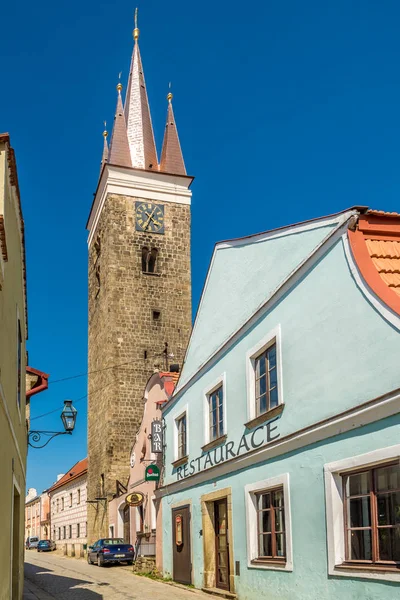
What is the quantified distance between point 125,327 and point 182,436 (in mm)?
22208

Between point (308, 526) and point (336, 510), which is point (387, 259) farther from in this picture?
point (308, 526)

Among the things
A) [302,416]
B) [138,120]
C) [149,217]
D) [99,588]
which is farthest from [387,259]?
[138,120]

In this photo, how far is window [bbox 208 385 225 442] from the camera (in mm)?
15172

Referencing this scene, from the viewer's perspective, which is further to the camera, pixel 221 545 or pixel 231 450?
pixel 221 545

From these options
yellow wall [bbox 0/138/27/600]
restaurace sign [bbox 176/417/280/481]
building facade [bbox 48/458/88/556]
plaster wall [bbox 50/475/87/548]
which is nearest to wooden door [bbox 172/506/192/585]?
restaurace sign [bbox 176/417/280/481]

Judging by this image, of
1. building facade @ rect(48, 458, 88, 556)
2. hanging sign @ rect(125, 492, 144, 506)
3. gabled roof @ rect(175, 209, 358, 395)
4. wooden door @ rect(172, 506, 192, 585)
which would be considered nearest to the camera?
gabled roof @ rect(175, 209, 358, 395)

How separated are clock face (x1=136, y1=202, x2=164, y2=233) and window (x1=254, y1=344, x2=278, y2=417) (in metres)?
30.0

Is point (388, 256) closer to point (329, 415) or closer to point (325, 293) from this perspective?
point (325, 293)

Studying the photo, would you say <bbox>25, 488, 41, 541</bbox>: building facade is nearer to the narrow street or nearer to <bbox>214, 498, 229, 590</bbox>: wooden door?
the narrow street

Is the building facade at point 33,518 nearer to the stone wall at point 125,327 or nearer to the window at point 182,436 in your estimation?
the stone wall at point 125,327

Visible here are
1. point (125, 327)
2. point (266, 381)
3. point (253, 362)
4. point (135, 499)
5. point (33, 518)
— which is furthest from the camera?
point (33, 518)

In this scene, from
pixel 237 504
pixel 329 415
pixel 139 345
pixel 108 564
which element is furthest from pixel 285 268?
pixel 139 345

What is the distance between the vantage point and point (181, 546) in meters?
17.3

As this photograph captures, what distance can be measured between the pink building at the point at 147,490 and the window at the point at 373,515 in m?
10.9
